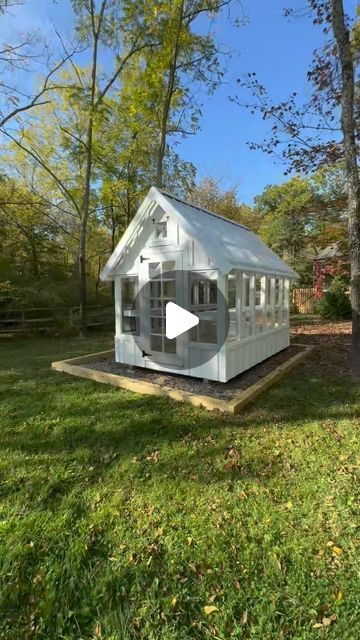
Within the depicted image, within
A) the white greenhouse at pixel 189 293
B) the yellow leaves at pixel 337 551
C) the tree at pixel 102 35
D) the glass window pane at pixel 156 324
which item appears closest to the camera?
the yellow leaves at pixel 337 551

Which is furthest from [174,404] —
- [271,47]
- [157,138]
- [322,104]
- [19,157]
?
[19,157]

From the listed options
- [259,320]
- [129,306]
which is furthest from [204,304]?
[129,306]

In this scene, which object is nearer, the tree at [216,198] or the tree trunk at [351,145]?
the tree trunk at [351,145]

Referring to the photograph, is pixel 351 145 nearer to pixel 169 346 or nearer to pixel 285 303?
pixel 285 303

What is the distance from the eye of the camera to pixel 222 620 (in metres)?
1.78

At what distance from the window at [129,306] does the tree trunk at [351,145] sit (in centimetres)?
437

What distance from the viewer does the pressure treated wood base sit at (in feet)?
15.2

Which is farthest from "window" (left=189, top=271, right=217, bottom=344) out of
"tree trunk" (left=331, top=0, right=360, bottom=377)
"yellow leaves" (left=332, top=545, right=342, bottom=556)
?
"yellow leaves" (left=332, top=545, right=342, bottom=556)

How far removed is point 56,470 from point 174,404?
2.06 meters

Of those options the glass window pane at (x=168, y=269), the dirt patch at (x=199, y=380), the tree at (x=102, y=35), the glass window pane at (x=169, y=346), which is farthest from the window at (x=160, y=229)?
the tree at (x=102, y=35)

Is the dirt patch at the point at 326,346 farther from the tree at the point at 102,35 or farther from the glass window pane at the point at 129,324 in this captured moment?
the tree at the point at 102,35

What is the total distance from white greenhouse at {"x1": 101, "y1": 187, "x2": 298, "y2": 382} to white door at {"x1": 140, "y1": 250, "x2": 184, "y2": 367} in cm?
2

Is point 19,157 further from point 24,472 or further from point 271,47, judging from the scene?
point 24,472

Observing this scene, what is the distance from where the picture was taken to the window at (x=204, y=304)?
535cm
